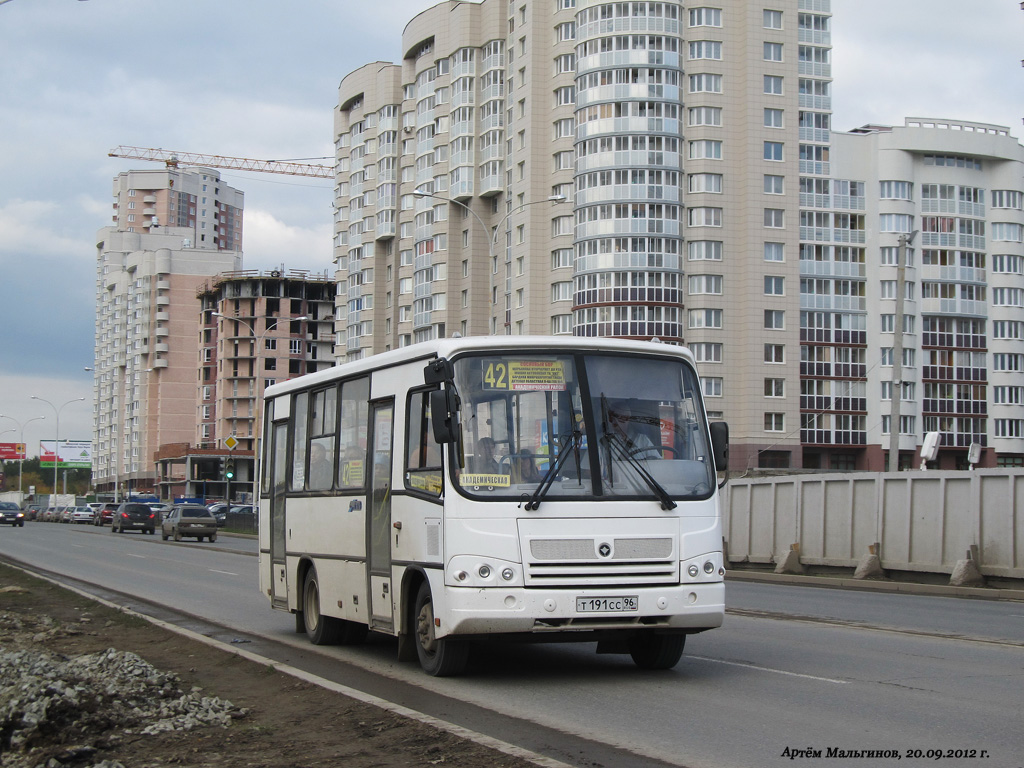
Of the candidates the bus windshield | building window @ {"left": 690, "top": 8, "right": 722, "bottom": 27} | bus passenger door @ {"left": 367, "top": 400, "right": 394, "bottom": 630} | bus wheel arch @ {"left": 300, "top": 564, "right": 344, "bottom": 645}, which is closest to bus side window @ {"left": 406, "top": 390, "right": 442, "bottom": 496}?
the bus windshield

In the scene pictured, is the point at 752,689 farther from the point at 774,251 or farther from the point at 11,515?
the point at 11,515

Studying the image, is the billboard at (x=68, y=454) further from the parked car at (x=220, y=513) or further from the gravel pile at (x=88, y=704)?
the gravel pile at (x=88, y=704)

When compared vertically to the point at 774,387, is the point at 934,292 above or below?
above

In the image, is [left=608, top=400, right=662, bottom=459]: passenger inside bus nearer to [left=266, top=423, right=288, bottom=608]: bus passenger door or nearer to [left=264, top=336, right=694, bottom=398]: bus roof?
[left=264, top=336, right=694, bottom=398]: bus roof

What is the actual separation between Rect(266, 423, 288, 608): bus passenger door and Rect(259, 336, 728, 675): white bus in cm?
329

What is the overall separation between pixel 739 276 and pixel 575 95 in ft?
51.7

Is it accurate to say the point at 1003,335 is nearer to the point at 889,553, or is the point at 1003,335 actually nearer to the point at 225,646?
the point at 889,553

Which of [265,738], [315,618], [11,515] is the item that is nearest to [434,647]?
[265,738]

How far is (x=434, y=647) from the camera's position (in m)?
10.5

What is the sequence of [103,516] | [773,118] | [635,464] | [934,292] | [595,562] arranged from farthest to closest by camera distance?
1. [934,292]
2. [103,516]
3. [773,118]
4. [635,464]
5. [595,562]

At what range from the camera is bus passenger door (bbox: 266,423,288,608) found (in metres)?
14.8

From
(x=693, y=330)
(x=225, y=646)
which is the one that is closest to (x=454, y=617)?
(x=225, y=646)

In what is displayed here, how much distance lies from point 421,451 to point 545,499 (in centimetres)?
134

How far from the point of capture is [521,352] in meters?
10.5
